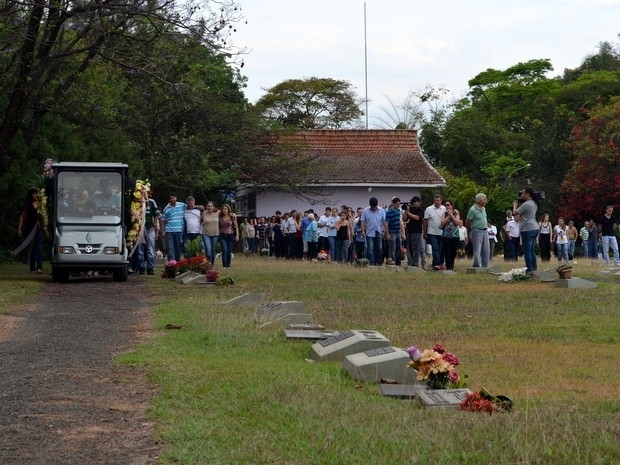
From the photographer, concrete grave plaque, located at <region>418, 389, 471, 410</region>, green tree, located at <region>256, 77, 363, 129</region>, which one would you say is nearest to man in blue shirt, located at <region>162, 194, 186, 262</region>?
the photographer

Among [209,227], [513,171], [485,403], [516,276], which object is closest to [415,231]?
[209,227]

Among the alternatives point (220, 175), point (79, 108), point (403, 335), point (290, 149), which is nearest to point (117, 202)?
point (79, 108)

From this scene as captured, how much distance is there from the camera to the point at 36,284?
26453 millimetres

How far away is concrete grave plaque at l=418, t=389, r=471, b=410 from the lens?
29.2 feet

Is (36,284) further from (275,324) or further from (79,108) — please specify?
(275,324)

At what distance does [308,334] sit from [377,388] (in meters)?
4.24

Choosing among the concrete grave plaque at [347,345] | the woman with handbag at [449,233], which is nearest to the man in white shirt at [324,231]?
the woman with handbag at [449,233]

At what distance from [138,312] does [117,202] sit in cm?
874

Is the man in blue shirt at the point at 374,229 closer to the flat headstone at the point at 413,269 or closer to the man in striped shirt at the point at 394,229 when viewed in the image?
the man in striped shirt at the point at 394,229

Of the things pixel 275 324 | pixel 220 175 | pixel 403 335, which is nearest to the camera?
pixel 403 335

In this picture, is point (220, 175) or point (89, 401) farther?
point (220, 175)

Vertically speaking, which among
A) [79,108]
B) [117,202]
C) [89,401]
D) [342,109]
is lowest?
[89,401]

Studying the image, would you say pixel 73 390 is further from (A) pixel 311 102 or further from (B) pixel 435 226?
(A) pixel 311 102

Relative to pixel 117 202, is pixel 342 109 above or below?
above
